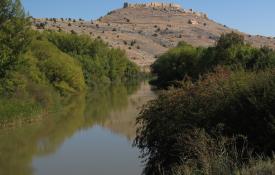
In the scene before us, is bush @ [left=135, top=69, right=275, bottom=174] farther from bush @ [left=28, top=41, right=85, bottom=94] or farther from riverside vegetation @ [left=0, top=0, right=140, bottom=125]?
bush @ [left=28, top=41, right=85, bottom=94]

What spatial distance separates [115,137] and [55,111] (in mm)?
13913

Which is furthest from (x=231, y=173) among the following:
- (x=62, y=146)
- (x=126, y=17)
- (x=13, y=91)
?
(x=126, y=17)

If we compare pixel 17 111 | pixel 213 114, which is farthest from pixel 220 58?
pixel 213 114

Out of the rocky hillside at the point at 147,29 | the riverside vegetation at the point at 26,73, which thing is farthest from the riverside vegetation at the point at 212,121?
the rocky hillside at the point at 147,29

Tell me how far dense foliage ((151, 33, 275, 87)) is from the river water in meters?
6.22

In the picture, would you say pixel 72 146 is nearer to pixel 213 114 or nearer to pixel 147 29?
pixel 213 114

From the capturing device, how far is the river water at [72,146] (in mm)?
22188

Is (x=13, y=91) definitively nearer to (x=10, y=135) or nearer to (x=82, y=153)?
(x=10, y=135)

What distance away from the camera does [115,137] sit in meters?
31.3

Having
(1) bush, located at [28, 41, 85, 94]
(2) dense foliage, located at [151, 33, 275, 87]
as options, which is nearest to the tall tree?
(2) dense foliage, located at [151, 33, 275, 87]

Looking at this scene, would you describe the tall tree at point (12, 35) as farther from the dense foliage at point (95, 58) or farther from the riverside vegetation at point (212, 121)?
the dense foliage at point (95, 58)

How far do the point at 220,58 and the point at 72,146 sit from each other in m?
28.0

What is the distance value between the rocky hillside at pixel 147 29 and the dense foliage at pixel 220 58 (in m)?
38.8

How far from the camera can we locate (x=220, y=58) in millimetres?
53344
